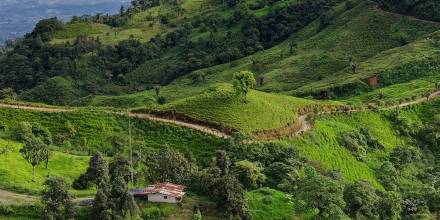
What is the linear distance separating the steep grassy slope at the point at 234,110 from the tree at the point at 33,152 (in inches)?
638

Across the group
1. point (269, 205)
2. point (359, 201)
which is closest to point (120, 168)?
point (269, 205)

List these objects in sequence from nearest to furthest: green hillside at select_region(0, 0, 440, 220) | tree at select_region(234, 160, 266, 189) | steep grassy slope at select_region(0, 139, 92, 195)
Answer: green hillside at select_region(0, 0, 440, 220) → steep grassy slope at select_region(0, 139, 92, 195) → tree at select_region(234, 160, 266, 189)

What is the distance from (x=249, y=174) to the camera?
1868 inches

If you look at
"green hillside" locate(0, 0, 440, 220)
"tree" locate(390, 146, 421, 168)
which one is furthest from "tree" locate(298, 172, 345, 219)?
"tree" locate(390, 146, 421, 168)

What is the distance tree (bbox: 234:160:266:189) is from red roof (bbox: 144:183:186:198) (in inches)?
205

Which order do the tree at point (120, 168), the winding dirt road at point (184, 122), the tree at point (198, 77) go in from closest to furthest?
the tree at point (120, 168)
the winding dirt road at point (184, 122)
the tree at point (198, 77)

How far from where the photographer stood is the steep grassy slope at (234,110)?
195 ft

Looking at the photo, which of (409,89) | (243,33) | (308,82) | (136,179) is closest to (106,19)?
(243,33)

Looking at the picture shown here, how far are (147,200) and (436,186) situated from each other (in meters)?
27.1

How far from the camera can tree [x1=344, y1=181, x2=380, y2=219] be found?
144ft

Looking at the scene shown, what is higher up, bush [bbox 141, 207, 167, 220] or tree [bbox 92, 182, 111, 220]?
tree [bbox 92, 182, 111, 220]

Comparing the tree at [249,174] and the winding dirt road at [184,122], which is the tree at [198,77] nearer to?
the winding dirt road at [184,122]

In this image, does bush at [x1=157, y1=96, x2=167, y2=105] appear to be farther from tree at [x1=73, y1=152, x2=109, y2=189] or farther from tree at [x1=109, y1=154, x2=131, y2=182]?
tree at [x1=73, y1=152, x2=109, y2=189]

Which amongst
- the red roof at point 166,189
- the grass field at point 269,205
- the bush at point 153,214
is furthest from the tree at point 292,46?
the bush at point 153,214
